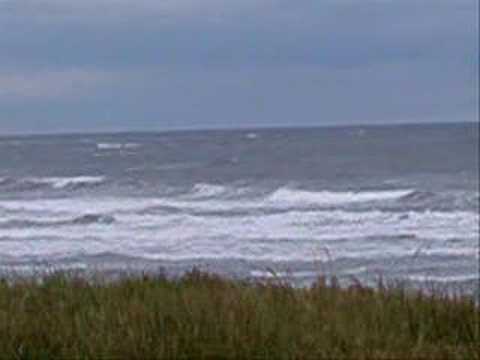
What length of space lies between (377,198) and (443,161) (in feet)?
92.2

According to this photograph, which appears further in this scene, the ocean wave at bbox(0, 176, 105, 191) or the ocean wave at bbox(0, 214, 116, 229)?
the ocean wave at bbox(0, 176, 105, 191)

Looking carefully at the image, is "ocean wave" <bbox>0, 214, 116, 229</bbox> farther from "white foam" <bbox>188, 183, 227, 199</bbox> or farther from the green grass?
the green grass

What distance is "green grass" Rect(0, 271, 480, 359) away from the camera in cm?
724

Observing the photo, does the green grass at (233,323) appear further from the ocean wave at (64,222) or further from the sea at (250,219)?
the ocean wave at (64,222)

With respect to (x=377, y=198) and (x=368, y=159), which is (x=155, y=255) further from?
(x=368, y=159)

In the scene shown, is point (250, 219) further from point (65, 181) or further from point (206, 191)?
point (65, 181)

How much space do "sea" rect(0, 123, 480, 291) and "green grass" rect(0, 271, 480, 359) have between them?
1140 millimetres

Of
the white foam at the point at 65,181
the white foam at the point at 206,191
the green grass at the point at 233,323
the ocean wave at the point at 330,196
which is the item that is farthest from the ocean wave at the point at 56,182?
the green grass at the point at 233,323

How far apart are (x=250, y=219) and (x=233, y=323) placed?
28.3 meters

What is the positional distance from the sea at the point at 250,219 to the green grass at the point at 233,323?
1.14 meters

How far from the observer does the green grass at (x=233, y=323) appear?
7.24 metres

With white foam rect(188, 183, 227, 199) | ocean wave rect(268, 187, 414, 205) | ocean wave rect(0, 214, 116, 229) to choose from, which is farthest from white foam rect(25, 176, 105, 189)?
ocean wave rect(0, 214, 116, 229)

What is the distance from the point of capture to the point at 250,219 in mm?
35781

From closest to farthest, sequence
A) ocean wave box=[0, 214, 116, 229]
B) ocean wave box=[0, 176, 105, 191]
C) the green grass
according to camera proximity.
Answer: the green grass
ocean wave box=[0, 214, 116, 229]
ocean wave box=[0, 176, 105, 191]
